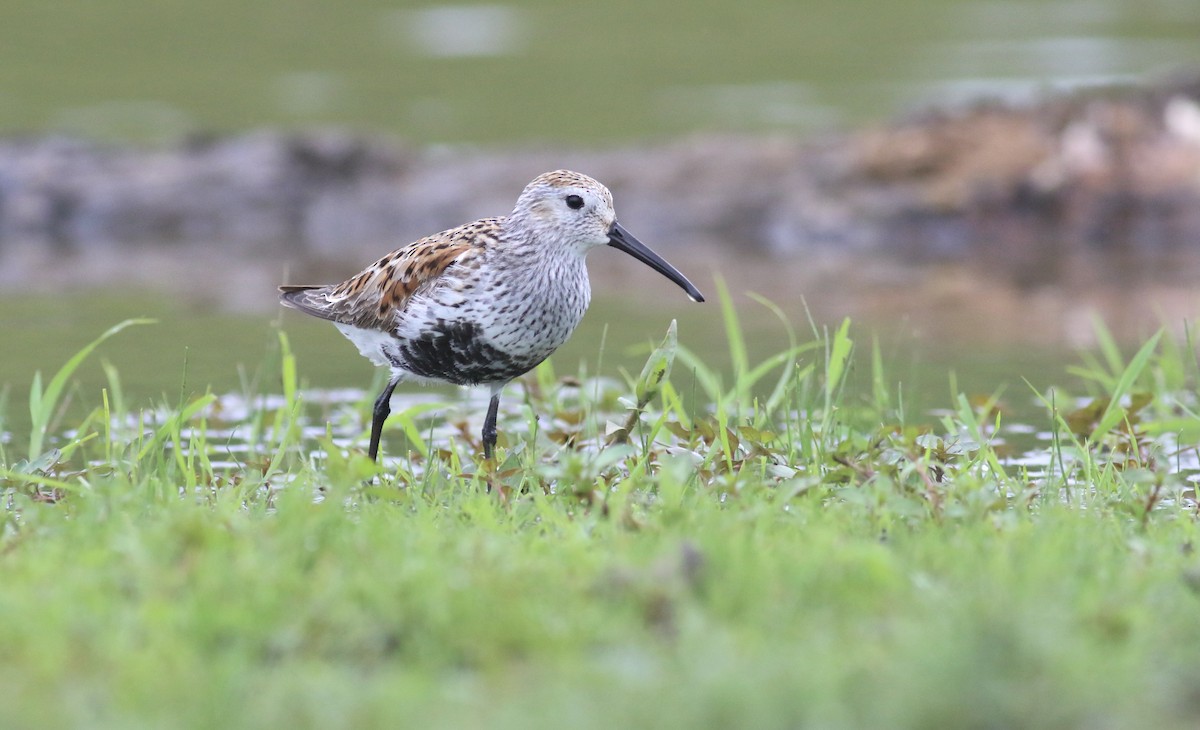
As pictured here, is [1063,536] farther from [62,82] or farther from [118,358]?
[62,82]

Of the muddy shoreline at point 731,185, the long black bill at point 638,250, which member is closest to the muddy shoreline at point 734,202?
the muddy shoreline at point 731,185

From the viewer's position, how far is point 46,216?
1625 cm

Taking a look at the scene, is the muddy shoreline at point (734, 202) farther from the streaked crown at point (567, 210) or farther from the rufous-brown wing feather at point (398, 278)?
the streaked crown at point (567, 210)

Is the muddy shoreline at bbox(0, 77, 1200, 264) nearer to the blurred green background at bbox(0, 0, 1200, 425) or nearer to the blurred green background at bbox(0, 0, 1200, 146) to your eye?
the blurred green background at bbox(0, 0, 1200, 425)

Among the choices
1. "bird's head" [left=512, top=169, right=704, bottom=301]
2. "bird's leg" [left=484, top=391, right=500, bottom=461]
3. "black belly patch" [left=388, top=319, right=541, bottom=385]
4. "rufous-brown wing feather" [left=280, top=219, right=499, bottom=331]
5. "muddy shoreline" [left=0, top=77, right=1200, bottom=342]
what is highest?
"muddy shoreline" [left=0, top=77, right=1200, bottom=342]

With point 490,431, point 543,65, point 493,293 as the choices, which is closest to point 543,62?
point 543,65

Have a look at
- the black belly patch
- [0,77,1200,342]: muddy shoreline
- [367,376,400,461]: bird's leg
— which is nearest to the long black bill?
the black belly patch

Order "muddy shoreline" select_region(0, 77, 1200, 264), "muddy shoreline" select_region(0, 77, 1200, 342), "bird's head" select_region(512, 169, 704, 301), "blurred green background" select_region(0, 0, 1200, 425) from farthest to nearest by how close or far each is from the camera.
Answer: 1. "blurred green background" select_region(0, 0, 1200, 425)
2. "muddy shoreline" select_region(0, 77, 1200, 264)
3. "muddy shoreline" select_region(0, 77, 1200, 342)
4. "bird's head" select_region(512, 169, 704, 301)

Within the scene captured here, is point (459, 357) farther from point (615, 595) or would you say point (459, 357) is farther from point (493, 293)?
point (615, 595)

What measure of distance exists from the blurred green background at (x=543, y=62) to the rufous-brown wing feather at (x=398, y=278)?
10.9m

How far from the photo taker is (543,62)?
2319 centimetres

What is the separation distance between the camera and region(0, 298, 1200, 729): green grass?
3441mm

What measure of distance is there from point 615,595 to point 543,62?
1977 centimetres

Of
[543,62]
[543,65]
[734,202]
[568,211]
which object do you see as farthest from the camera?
[543,62]
